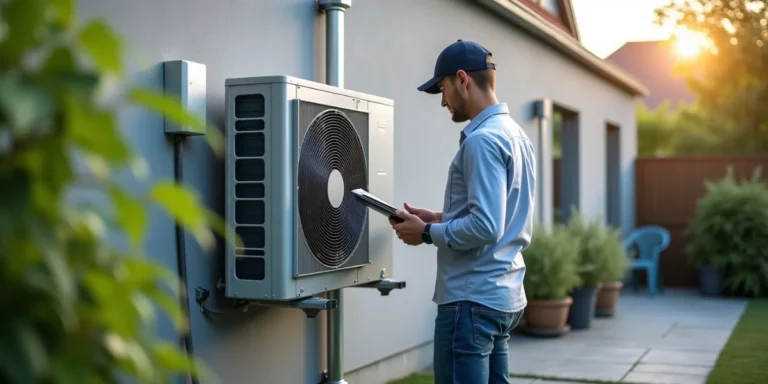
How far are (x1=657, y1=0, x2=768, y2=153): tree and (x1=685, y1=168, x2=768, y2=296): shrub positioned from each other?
28.3 feet

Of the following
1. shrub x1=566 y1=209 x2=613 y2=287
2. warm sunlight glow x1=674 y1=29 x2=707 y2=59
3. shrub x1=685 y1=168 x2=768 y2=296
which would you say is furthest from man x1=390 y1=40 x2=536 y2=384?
warm sunlight glow x1=674 y1=29 x2=707 y2=59

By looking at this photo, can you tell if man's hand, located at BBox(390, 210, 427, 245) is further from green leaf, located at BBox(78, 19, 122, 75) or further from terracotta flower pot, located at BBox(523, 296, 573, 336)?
terracotta flower pot, located at BBox(523, 296, 573, 336)

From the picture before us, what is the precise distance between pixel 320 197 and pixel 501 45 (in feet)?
14.5

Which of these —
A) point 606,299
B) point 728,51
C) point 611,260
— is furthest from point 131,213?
point 728,51

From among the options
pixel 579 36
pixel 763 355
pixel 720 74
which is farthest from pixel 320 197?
pixel 720 74

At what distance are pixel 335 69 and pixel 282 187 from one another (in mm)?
1277

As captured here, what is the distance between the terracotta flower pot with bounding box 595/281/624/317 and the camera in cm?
911

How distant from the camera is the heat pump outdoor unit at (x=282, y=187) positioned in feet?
11.8

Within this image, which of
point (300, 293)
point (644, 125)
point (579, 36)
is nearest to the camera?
point (300, 293)

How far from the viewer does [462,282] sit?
10.2ft

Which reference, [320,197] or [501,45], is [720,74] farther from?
[320,197]

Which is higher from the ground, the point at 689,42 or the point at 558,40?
the point at 689,42

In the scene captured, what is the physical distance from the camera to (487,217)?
3.00 m

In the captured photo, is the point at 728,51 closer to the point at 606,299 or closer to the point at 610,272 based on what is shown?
the point at 606,299
